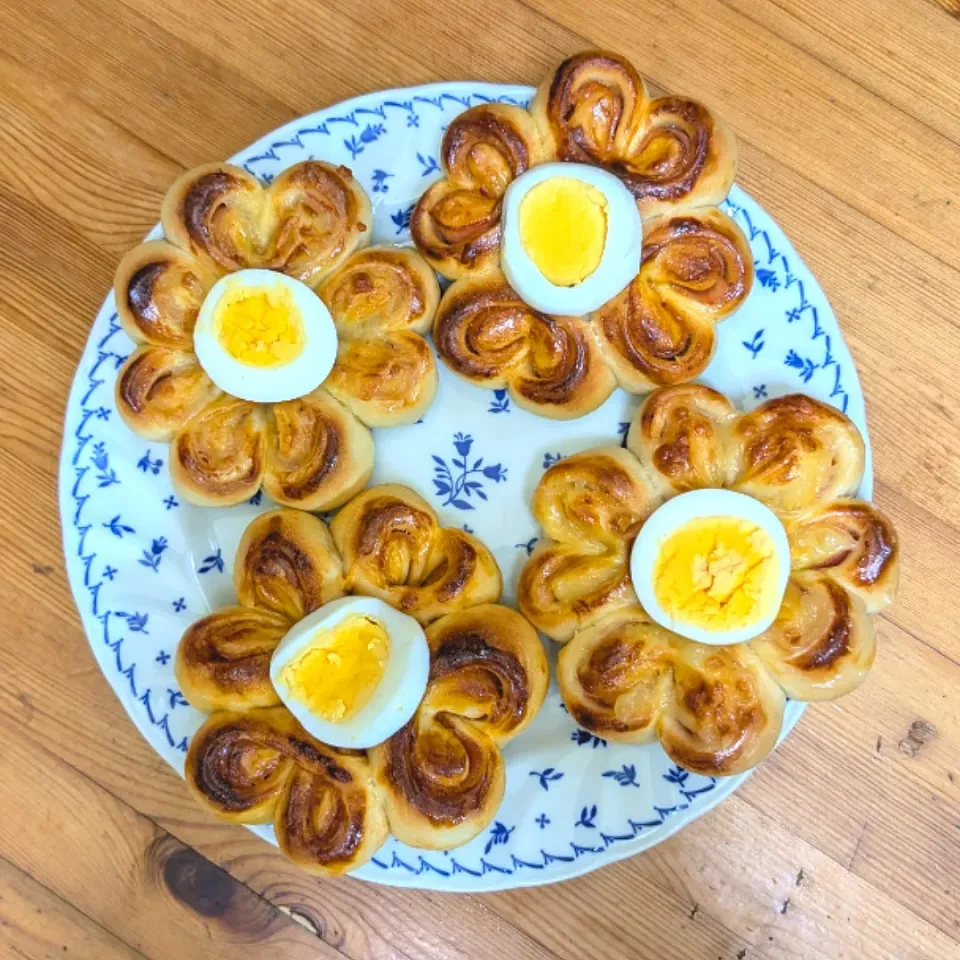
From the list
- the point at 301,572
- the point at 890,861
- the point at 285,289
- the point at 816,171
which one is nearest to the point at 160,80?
the point at 285,289

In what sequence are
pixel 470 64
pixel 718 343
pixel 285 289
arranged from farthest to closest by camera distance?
pixel 470 64, pixel 718 343, pixel 285 289

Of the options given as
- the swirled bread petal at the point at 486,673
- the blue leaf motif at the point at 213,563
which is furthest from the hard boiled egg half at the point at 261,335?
the swirled bread petal at the point at 486,673

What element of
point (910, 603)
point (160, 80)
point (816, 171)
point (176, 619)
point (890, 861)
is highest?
point (816, 171)

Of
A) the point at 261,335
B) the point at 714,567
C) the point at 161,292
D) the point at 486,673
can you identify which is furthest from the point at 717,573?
the point at 161,292

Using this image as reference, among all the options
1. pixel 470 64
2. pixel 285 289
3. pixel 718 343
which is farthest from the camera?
pixel 470 64

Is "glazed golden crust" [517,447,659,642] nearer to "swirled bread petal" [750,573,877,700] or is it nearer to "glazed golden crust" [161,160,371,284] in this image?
"swirled bread petal" [750,573,877,700]

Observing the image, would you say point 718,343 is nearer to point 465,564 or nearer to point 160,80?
point 465,564
